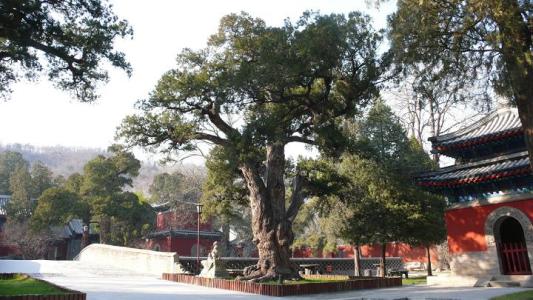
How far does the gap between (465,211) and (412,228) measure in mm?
4744

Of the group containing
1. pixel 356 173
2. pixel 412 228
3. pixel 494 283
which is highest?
pixel 356 173

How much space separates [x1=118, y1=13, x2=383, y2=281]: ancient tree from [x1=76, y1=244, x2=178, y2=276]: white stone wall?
233 inches

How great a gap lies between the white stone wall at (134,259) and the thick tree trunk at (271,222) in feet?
19.1

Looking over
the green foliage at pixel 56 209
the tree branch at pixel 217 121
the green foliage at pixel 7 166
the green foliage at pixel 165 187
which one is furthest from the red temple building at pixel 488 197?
the green foliage at pixel 7 166

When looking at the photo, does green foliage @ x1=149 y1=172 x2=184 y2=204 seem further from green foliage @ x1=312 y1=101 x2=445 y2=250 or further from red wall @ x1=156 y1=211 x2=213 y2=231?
green foliage @ x1=312 y1=101 x2=445 y2=250

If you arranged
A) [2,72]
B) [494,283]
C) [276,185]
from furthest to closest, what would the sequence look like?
[276,185] → [494,283] → [2,72]

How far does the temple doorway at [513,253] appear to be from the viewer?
1295 cm

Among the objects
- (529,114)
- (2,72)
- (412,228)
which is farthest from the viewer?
(412,228)

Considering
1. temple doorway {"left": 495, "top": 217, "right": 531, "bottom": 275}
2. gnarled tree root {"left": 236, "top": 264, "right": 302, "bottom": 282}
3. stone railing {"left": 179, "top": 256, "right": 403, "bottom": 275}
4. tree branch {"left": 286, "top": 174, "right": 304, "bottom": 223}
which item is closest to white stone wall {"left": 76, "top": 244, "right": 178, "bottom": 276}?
stone railing {"left": 179, "top": 256, "right": 403, "bottom": 275}

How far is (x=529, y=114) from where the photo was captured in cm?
869

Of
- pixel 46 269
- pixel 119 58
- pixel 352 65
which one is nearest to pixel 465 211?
pixel 352 65

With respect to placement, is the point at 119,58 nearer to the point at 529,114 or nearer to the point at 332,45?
the point at 332,45

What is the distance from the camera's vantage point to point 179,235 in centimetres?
3609

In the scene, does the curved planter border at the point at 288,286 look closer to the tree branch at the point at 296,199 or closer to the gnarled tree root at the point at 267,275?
the gnarled tree root at the point at 267,275
